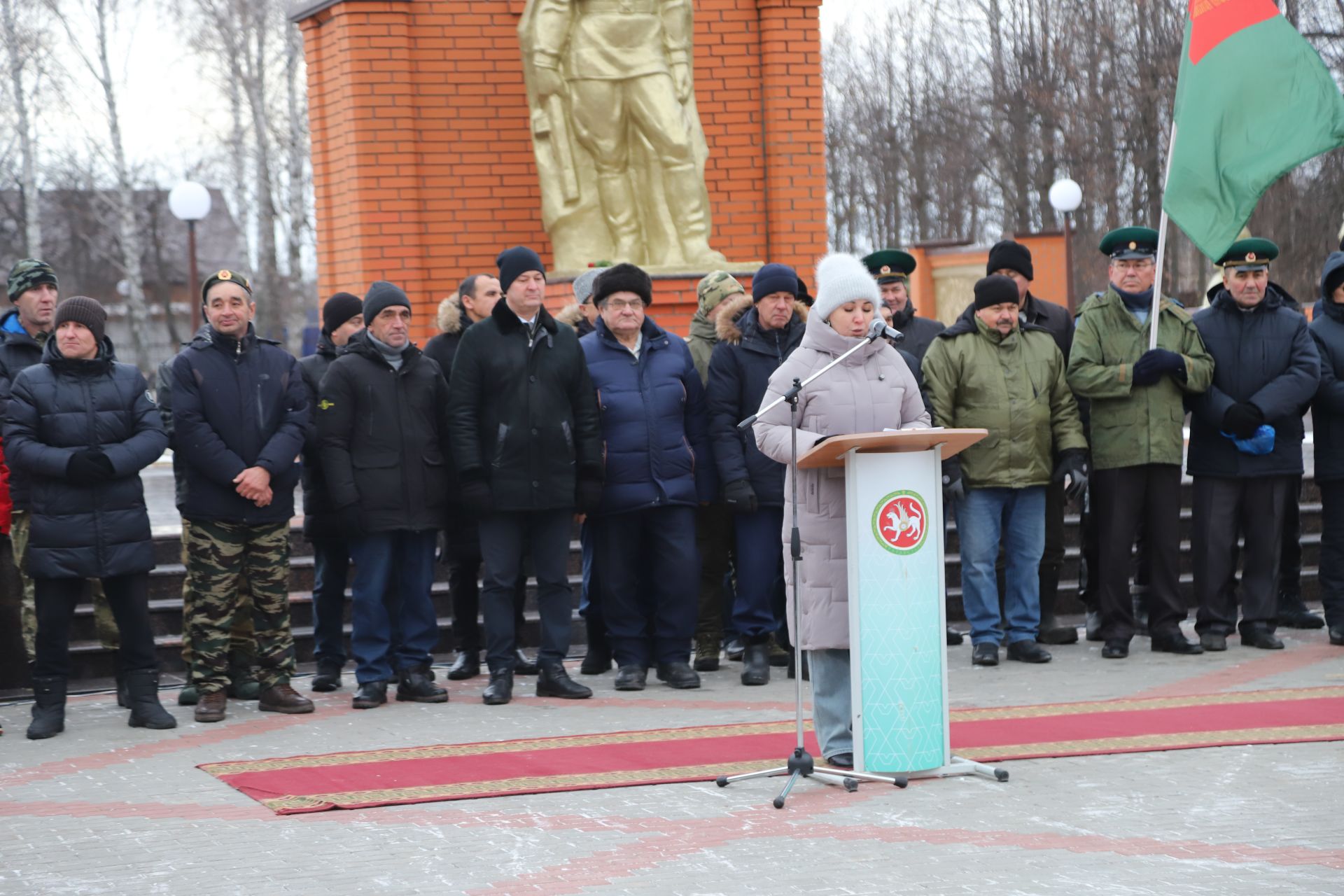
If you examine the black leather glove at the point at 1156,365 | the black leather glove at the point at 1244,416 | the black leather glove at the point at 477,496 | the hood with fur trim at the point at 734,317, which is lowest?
the black leather glove at the point at 477,496

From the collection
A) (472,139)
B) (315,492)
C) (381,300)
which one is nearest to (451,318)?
(381,300)

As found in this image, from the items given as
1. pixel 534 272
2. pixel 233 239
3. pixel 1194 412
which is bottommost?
pixel 1194 412

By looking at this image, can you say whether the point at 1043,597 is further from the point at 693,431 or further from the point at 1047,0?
the point at 1047,0

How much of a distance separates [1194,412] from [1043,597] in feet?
4.52

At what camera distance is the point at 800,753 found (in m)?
6.72

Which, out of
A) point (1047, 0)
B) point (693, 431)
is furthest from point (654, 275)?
point (1047, 0)

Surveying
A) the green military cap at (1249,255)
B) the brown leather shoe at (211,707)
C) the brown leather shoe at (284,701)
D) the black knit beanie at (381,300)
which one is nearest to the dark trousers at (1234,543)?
the green military cap at (1249,255)

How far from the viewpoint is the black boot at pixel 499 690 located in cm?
884

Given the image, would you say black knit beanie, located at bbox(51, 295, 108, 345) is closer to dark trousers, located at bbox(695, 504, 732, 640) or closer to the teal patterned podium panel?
dark trousers, located at bbox(695, 504, 732, 640)

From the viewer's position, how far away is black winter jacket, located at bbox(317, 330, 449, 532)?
8.91 meters

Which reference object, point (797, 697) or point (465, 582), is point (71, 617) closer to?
point (465, 582)

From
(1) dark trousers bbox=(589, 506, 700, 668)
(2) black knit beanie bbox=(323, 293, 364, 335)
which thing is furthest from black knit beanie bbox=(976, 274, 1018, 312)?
(2) black knit beanie bbox=(323, 293, 364, 335)

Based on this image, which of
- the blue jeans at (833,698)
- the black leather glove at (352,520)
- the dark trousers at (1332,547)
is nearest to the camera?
the blue jeans at (833,698)

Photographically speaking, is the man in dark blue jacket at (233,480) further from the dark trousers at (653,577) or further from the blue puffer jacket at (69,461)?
the dark trousers at (653,577)
